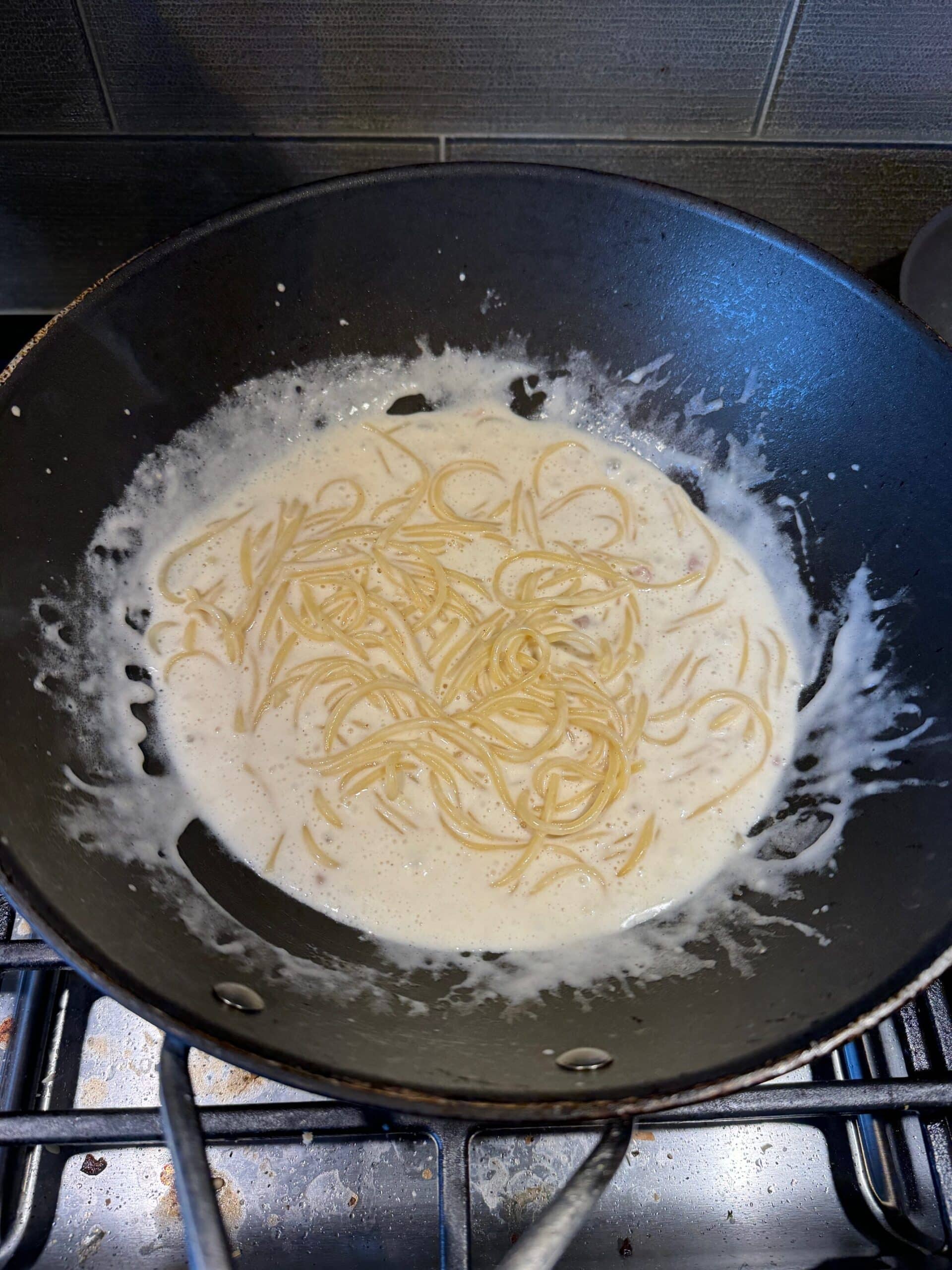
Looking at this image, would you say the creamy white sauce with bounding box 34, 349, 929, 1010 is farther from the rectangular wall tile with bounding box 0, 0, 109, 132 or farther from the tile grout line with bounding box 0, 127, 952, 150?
the rectangular wall tile with bounding box 0, 0, 109, 132

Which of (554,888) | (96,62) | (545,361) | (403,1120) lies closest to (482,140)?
(545,361)

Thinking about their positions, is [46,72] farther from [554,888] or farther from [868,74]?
[554,888]

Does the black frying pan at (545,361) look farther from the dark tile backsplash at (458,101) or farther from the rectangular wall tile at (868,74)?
the rectangular wall tile at (868,74)

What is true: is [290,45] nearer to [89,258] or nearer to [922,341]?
[89,258]

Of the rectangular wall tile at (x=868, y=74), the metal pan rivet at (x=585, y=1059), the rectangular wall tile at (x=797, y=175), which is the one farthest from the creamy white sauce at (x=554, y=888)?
the rectangular wall tile at (x=868, y=74)

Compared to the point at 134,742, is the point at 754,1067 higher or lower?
lower

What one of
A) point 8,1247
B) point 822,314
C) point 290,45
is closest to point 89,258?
point 290,45

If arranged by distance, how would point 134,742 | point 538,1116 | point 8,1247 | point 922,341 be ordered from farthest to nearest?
point 134,742
point 922,341
point 8,1247
point 538,1116
